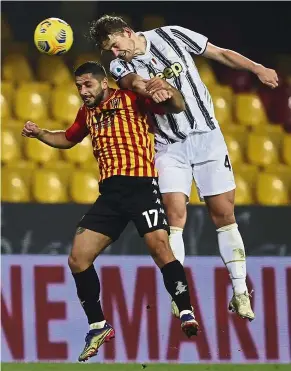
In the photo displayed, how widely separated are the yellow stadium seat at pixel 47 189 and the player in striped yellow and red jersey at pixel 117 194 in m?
3.36

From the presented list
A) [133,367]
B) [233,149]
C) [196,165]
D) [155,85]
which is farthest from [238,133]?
[155,85]

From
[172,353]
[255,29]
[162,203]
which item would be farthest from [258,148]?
[162,203]

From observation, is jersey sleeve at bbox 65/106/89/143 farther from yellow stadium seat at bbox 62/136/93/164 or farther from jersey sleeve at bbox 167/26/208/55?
yellow stadium seat at bbox 62/136/93/164

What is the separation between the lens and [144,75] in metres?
8.19

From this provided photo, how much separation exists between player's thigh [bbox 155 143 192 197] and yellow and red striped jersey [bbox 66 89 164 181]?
0.65 feet

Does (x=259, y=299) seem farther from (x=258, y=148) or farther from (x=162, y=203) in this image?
(x=162, y=203)

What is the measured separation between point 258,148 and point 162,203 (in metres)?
4.00

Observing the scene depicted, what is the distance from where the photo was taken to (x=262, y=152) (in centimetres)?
1202

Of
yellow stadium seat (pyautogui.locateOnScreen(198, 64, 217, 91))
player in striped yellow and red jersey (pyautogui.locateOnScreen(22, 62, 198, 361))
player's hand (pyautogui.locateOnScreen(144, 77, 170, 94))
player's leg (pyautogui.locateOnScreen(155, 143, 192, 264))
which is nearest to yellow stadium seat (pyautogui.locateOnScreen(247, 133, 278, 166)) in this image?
yellow stadium seat (pyautogui.locateOnScreen(198, 64, 217, 91))

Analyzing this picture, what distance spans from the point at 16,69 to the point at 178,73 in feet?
13.9

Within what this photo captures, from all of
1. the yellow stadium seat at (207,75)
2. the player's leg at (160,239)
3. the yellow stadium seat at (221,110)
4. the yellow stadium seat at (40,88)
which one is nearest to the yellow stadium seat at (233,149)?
the yellow stadium seat at (221,110)

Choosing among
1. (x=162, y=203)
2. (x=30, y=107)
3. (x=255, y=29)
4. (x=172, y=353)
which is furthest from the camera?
(x=255, y=29)

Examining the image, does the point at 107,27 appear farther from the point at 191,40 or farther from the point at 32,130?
the point at 32,130

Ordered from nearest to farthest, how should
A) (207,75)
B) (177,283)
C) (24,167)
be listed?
(177,283) < (24,167) < (207,75)
